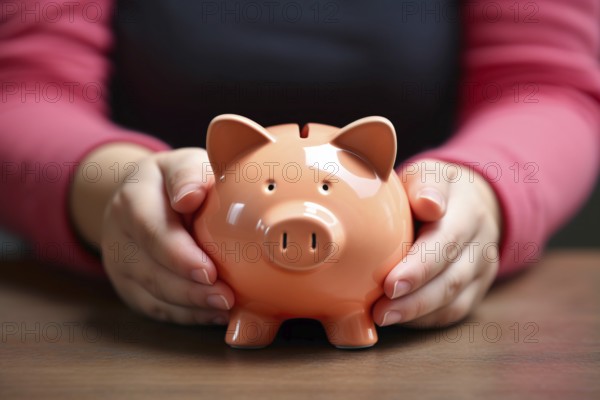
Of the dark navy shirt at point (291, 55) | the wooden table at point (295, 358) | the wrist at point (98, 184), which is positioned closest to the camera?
the wooden table at point (295, 358)

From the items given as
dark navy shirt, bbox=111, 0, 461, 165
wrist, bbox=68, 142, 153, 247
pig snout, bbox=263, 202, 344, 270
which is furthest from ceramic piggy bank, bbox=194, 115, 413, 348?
dark navy shirt, bbox=111, 0, 461, 165

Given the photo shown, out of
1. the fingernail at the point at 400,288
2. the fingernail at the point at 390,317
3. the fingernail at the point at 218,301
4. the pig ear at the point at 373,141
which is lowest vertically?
the fingernail at the point at 390,317

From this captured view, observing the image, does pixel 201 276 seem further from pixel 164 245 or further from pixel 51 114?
pixel 51 114

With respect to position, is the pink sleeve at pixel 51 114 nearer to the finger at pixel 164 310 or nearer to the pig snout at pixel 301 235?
the finger at pixel 164 310

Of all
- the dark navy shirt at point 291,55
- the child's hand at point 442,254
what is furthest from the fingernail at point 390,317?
the dark navy shirt at point 291,55

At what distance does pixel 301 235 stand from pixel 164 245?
0.35 ft

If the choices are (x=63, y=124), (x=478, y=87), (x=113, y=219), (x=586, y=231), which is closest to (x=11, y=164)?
(x=63, y=124)

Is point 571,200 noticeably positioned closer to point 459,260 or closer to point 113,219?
point 459,260

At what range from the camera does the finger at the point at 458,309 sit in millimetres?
535

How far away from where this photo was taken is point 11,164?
725 millimetres

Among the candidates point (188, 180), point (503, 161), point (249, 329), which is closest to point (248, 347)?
point (249, 329)

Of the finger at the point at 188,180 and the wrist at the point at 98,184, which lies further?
the wrist at the point at 98,184

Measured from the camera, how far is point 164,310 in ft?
1.80

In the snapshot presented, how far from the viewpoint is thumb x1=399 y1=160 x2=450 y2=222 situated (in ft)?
1.67
